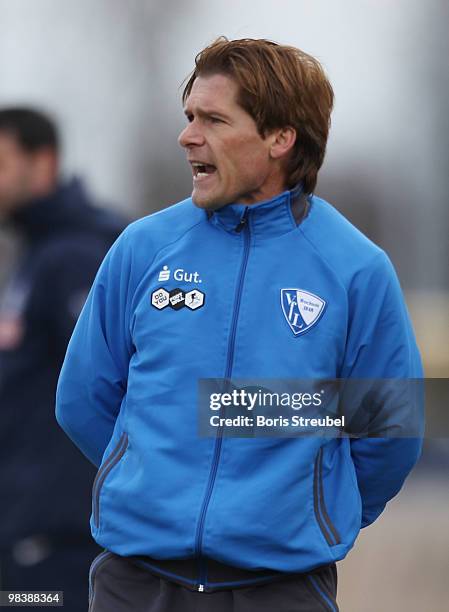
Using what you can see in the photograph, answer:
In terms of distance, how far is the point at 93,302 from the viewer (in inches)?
93.5

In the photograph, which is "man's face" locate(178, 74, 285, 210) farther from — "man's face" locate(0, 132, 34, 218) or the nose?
"man's face" locate(0, 132, 34, 218)

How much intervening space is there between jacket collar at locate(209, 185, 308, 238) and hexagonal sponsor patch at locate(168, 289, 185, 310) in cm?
16

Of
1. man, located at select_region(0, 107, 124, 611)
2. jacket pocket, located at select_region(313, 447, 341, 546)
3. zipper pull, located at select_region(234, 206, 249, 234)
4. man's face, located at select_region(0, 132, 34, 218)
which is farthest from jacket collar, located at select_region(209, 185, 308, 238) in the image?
man's face, located at select_region(0, 132, 34, 218)

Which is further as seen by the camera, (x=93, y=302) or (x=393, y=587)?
(x=393, y=587)

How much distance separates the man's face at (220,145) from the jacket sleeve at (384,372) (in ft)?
0.96

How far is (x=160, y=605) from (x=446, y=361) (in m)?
3.71

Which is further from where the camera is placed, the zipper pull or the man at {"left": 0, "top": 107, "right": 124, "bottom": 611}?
the man at {"left": 0, "top": 107, "right": 124, "bottom": 611}

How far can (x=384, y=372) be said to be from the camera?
2.29 metres

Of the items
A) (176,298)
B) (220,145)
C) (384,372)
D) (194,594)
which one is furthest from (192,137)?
(194,594)

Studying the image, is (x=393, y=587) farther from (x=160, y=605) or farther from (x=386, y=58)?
(x=160, y=605)

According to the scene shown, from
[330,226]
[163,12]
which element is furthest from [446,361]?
[330,226]

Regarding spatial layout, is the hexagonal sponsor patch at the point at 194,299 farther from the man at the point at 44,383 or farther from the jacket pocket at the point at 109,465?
the man at the point at 44,383

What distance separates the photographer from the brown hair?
2.27 meters

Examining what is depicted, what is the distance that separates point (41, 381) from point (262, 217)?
1.30m
